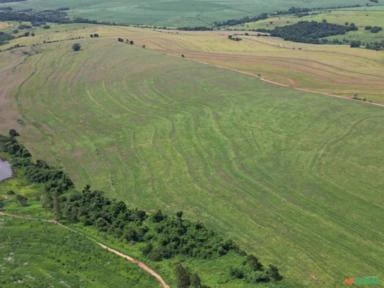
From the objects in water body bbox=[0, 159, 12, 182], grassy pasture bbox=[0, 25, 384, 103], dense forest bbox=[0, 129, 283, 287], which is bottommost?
water body bbox=[0, 159, 12, 182]

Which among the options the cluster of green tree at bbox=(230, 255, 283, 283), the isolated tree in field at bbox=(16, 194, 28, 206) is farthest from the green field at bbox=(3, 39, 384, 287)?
the isolated tree in field at bbox=(16, 194, 28, 206)

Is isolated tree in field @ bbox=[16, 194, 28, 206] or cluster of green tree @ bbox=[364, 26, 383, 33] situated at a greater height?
cluster of green tree @ bbox=[364, 26, 383, 33]

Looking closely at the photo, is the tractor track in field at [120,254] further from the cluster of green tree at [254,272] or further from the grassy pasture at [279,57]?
the grassy pasture at [279,57]

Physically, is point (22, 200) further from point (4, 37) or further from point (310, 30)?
point (310, 30)

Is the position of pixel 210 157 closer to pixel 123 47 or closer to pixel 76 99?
pixel 76 99

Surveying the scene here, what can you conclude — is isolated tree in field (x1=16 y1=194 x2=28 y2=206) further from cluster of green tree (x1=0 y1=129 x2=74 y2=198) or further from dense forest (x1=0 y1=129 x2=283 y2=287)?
cluster of green tree (x1=0 y1=129 x2=74 y2=198)

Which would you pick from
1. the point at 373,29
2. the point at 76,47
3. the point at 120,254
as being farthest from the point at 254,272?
the point at 373,29

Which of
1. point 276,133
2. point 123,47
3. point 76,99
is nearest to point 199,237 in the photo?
point 276,133
